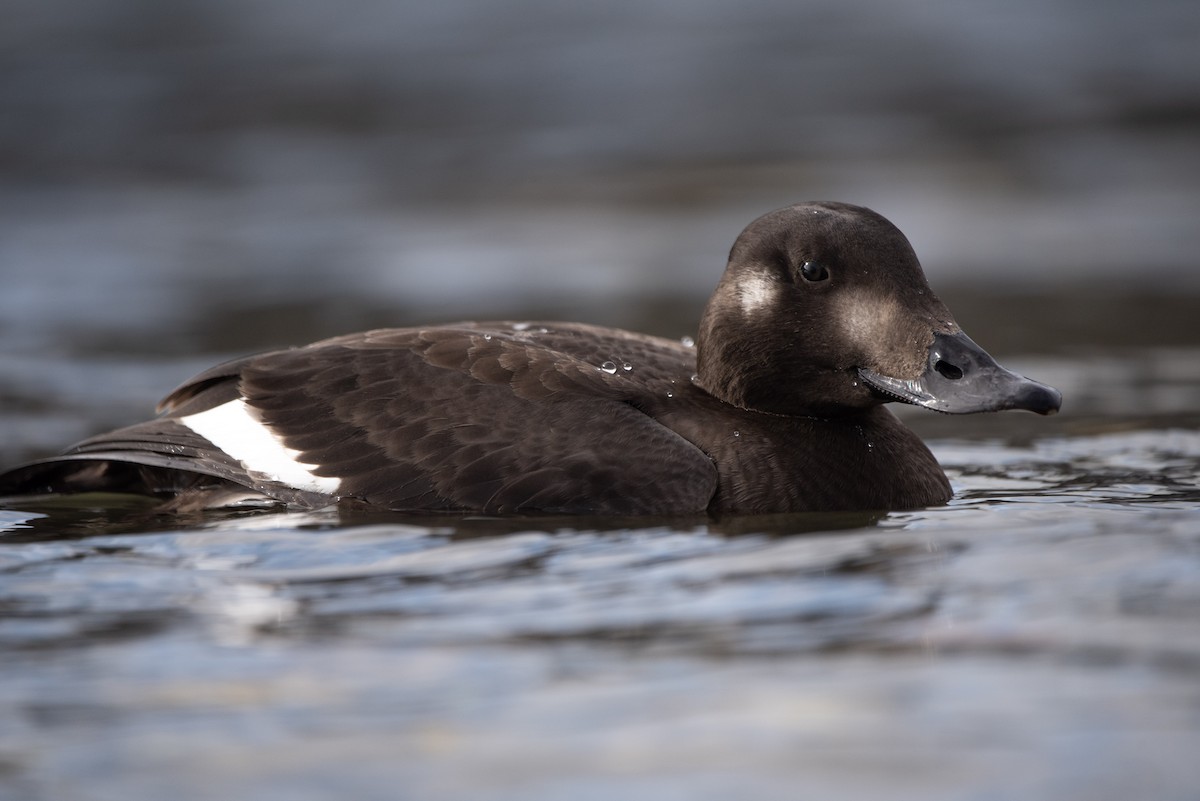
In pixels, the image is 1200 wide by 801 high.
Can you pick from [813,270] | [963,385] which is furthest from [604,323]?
[963,385]

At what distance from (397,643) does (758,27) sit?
1450 centimetres

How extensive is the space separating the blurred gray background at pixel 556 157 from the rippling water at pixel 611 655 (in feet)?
14.6

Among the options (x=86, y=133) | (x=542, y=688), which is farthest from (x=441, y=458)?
(x=86, y=133)

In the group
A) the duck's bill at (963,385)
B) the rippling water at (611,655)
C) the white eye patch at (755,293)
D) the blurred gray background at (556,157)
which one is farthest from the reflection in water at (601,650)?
the blurred gray background at (556,157)

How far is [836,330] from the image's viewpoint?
15.5 ft

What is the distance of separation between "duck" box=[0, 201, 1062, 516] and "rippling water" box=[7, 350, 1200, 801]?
13 centimetres

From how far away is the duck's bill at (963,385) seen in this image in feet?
14.6

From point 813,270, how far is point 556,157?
928 centimetres

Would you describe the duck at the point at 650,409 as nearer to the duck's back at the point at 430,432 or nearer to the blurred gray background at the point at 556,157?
the duck's back at the point at 430,432

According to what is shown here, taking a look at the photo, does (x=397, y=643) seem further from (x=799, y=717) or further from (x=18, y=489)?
(x=18, y=489)

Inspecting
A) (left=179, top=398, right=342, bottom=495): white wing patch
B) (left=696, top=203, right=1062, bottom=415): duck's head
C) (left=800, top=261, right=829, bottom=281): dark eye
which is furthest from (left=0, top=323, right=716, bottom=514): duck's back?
(left=800, top=261, right=829, bottom=281): dark eye

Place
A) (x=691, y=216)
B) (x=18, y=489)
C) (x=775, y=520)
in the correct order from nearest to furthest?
(x=775, y=520) < (x=18, y=489) < (x=691, y=216)

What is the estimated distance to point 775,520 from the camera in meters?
4.59

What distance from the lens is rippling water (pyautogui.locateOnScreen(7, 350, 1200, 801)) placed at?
292cm
